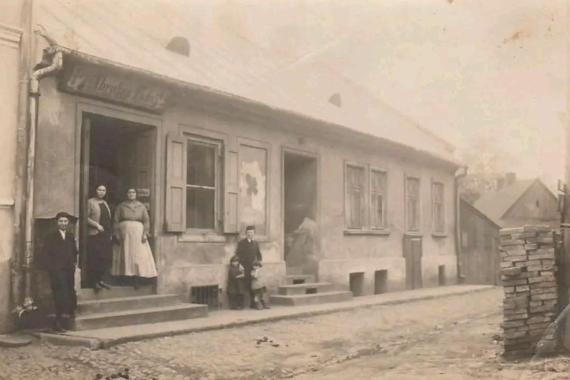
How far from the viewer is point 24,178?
8.41m

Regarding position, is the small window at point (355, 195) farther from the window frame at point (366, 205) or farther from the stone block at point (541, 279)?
the stone block at point (541, 279)

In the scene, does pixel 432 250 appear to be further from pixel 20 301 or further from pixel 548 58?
pixel 20 301

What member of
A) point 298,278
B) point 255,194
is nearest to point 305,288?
point 298,278

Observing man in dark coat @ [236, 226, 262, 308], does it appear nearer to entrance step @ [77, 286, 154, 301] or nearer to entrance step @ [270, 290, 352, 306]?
entrance step @ [270, 290, 352, 306]

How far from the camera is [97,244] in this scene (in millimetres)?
9625

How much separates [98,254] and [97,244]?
5.8 inches

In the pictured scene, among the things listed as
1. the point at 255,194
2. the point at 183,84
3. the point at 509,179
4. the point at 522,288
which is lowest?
the point at 522,288

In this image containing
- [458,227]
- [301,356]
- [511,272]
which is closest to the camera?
[511,272]

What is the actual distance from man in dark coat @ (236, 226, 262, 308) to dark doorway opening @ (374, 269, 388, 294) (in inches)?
217

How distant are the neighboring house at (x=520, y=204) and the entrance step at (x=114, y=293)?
19719 mm

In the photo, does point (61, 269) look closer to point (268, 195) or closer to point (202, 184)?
point (202, 184)

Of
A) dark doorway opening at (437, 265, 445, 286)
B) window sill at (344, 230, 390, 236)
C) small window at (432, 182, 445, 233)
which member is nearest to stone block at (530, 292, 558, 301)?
window sill at (344, 230, 390, 236)

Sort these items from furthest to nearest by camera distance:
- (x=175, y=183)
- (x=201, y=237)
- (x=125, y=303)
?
(x=201, y=237), (x=175, y=183), (x=125, y=303)

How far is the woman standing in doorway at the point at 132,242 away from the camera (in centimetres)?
1002
